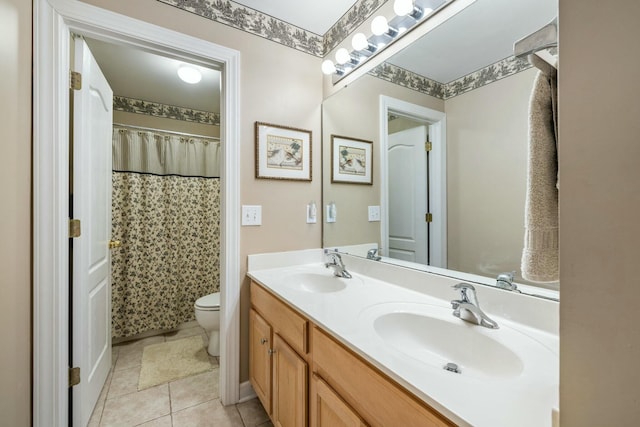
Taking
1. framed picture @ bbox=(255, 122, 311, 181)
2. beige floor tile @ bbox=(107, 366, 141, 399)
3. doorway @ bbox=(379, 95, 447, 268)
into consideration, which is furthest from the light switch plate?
beige floor tile @ bbox=(107, 366, 141, 399)

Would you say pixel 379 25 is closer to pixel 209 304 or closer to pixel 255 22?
pixel 255 22

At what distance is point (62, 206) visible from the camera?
1.24m

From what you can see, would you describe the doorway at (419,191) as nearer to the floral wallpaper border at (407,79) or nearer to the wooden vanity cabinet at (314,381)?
the floral wallpaper border at (407,79)

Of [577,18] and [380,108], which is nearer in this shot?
[577,18]

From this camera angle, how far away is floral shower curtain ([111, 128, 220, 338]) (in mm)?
2387

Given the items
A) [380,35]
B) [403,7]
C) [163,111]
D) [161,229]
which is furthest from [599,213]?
[163,111]

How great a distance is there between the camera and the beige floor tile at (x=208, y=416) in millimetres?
1428

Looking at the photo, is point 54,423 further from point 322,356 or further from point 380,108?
point 380,108

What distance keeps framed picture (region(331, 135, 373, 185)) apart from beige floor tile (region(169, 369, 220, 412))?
1556mm

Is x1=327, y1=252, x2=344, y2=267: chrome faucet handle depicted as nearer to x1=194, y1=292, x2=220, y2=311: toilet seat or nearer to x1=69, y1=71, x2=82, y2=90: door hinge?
x1=194, y1=292, x2=220, y2=311: toilet seat

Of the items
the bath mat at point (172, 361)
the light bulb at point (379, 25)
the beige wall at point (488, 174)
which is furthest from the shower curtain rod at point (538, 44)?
the bath mat at point (172, 361)

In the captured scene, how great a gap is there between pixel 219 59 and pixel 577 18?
1614 mm

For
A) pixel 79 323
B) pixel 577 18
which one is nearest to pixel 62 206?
pixel 79 323

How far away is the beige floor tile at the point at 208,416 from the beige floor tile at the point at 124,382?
17.5 inches
